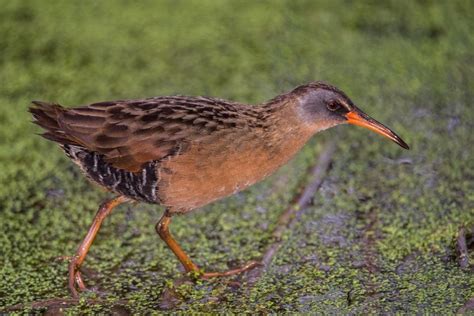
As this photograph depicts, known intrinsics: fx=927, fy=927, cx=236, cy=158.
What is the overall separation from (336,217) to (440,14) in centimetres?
274

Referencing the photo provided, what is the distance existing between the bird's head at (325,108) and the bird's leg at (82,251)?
3.10 ft

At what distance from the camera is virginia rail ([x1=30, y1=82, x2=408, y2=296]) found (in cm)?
411

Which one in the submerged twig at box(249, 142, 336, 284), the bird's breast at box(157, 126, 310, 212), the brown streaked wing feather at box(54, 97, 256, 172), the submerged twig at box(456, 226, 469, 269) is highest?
the brown streaked wing feather at box(54, 97, 256, 172)

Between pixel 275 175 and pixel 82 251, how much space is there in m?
1.44

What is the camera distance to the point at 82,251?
172 inches

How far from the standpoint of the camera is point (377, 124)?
436 centimetres

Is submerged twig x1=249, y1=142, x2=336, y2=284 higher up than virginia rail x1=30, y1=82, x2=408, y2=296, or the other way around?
virginia rail x1=30, y1=82, x2=408, y2=296

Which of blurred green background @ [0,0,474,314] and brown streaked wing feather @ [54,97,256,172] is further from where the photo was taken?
blurred green background @ [0,0,474,314]

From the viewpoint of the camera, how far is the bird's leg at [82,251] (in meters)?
4.29

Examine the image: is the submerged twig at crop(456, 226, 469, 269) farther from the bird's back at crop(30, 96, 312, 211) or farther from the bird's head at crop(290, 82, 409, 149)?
the bird's back at crop(30, 96, 312, 211)

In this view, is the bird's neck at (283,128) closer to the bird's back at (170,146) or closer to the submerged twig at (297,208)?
the bird's back at (170,146)

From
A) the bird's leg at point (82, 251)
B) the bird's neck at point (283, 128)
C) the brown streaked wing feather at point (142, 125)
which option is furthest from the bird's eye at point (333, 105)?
the bird's leg at point (82, 251)

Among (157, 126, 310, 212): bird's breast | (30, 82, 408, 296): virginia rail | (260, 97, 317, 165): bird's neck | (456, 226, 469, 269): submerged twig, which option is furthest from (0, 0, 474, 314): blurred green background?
(260, 97, 317, 165): bird's neck

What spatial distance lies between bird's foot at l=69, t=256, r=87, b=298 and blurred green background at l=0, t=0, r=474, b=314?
0.05 metres
